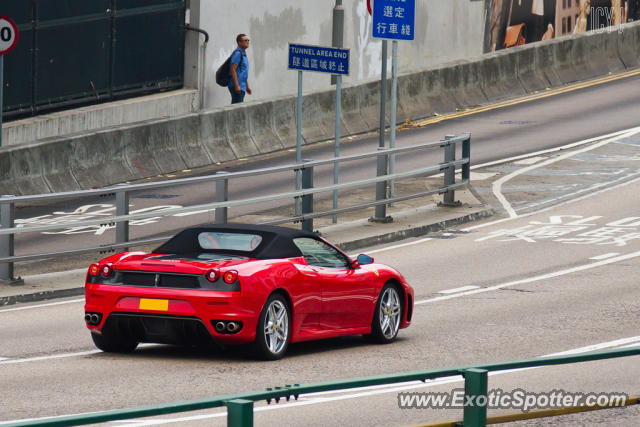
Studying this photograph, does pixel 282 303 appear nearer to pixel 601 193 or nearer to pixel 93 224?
pixel 93 224

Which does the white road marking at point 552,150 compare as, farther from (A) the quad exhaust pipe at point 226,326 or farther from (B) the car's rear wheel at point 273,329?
(A) the quad exhaust pipe at point 226,326

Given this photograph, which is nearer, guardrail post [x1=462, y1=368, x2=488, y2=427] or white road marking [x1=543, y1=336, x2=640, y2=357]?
guardrail post [x1=462, y1=368, x2=488, y2=427]

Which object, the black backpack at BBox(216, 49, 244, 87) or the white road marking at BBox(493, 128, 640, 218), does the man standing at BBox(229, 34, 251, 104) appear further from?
the white road marking at BBox(493, 128, 640, 218)

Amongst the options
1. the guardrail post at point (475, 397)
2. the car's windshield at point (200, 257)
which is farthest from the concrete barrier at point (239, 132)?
the guardrail post at point (475, 397)

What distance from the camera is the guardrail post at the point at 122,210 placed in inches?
672

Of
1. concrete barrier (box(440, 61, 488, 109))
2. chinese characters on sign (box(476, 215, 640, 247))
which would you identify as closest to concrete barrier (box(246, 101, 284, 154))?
concrete barrier (box(440, 61, 488, 109))

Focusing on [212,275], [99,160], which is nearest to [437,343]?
[212,275]

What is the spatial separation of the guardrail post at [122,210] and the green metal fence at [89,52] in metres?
11.6

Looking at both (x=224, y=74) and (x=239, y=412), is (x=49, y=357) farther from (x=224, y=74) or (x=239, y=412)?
(x=224, y=74)

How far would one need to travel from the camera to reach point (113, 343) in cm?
1210

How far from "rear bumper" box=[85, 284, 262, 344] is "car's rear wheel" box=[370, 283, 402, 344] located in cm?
199

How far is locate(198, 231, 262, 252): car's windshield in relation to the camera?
1232 centimetres

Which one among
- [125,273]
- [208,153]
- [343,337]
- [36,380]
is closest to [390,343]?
[343,337]

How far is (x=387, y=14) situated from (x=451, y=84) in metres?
13.8
